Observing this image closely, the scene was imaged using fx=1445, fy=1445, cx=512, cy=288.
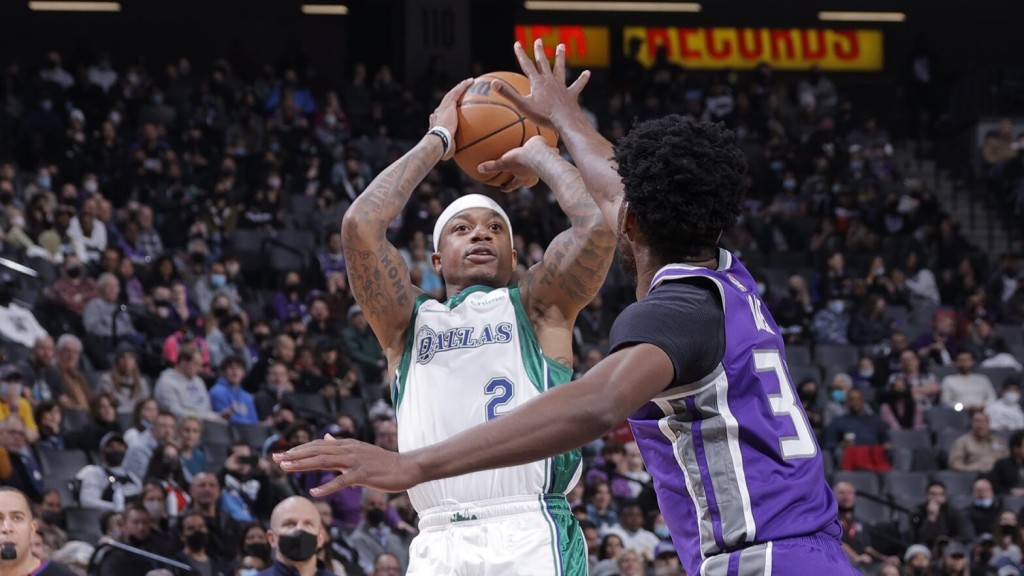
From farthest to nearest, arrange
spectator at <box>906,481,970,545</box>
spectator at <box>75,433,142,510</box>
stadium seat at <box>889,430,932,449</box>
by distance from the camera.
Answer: stadium seat at <box>889,430,932,449</box> → spectator at <box>906,481,970,545</box> → spectator at <box>75,433,142,510</box>

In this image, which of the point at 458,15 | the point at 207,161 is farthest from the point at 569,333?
the point at 458,15

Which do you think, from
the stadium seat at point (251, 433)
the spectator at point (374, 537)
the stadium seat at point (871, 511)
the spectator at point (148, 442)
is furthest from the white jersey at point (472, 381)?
the stadium seat at point (871, 511)

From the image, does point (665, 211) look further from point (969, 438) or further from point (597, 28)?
point (597, 28)

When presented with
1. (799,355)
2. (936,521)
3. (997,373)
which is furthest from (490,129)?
(997,373)

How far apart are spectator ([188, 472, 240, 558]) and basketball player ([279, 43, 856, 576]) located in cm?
761

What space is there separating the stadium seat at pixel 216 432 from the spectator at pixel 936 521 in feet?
20.5

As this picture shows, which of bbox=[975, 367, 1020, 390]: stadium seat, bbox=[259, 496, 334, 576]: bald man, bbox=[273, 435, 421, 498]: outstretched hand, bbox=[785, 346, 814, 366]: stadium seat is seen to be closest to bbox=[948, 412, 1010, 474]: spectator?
bbox=[975, 367, 1020, 390]: stadium seat

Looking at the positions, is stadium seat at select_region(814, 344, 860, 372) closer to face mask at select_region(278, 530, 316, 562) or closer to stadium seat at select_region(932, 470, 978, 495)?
stadium seat at select_region(932, 470, 978, 495)

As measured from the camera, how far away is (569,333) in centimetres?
559

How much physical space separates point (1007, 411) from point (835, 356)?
6.67 ft

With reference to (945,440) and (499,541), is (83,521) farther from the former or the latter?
(945,440)

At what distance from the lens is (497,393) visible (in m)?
5.28

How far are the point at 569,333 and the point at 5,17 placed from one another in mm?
20345

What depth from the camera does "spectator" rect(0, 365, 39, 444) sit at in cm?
1136
